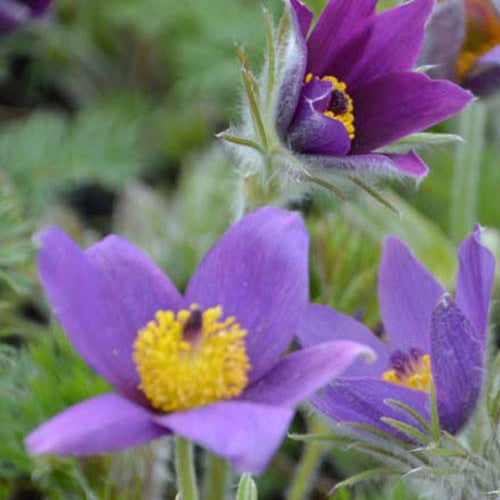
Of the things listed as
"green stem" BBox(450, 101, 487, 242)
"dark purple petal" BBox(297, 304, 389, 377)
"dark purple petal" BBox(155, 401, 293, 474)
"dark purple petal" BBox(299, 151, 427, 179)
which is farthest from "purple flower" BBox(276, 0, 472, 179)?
"green stem" BBox(450, 101, 487, 242)

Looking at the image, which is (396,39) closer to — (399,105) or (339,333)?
(399,105)

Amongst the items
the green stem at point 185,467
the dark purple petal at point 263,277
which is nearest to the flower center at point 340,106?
the dark purple petal at point 263,277

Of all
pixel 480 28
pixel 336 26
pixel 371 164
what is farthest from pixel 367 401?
pixel 480 28

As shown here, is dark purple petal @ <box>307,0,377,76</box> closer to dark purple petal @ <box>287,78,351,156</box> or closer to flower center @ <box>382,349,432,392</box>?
dark purple petal @ <box>287,78,351,156</box>

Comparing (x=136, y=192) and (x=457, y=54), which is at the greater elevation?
(x=457, y=54)

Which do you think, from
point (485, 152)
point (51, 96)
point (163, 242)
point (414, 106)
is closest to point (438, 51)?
point (414, 106)

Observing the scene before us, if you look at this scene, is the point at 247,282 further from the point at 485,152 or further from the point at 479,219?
the point at 485,152

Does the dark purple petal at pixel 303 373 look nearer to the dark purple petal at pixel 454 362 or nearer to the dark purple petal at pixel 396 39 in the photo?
the dark purple petal at pixel 454 362
